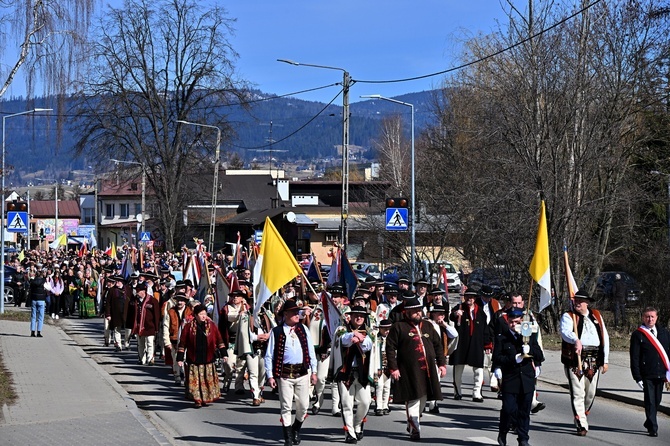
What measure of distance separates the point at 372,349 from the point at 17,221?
21.4 meters

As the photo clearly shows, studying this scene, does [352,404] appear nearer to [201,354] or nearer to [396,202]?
[201,354]

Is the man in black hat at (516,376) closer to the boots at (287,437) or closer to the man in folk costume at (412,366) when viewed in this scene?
the man in folk costume at (412,366)

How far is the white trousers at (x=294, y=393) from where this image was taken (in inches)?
446

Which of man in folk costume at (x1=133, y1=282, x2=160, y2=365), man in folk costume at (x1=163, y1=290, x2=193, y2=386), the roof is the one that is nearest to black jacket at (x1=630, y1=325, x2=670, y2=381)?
man in folk costume at (x1=163, y1=290, x2=193, y2=386)

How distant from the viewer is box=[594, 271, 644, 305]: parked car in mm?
26438

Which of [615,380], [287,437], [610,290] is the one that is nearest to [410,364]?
[287,437]

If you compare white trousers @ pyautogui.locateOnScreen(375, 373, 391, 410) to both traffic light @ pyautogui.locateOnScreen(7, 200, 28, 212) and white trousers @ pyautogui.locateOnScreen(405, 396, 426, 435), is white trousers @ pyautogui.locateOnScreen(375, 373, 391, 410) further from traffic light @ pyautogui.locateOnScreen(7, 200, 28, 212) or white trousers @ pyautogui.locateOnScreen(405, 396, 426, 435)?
traffic light @ pyautogui.locateOnScreen(7, 200, 28, 212)

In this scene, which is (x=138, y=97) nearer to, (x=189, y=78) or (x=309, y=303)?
(x=189, y=78)

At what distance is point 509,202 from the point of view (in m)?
25.2

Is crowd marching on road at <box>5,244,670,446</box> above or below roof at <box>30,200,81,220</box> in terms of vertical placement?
below

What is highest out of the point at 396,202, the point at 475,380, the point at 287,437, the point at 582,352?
the point at 396,202

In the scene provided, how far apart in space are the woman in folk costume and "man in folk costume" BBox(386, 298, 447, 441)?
3705 mm

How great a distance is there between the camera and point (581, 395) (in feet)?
40.5

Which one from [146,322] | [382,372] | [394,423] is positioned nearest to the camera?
[394,423]
